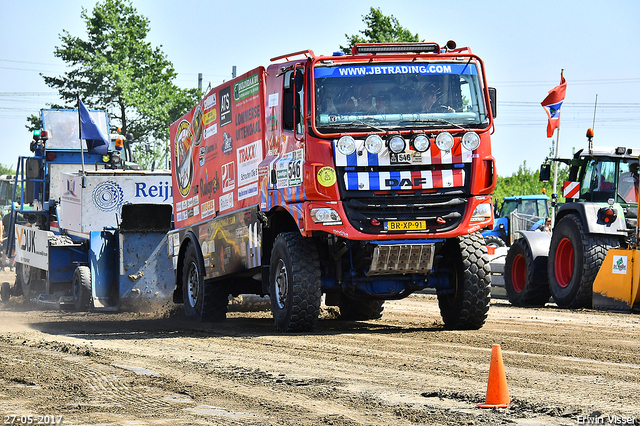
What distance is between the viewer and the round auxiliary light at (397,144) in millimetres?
10234

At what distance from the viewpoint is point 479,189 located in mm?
10586

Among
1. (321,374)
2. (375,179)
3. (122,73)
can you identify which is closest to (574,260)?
(375,179)

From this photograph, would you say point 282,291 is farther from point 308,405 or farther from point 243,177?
point 308,405

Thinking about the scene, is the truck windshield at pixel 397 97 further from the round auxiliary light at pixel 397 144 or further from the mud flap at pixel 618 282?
the mud flap at pixel 618 282

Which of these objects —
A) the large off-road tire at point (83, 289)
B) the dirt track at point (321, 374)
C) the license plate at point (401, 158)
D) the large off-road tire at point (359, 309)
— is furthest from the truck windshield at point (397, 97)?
the large off-road tire at point (83, 289)

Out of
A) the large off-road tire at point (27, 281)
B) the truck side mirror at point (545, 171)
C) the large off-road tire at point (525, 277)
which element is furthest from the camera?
the large off-road tire at point (27, 281)

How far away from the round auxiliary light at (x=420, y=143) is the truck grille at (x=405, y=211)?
56 cm

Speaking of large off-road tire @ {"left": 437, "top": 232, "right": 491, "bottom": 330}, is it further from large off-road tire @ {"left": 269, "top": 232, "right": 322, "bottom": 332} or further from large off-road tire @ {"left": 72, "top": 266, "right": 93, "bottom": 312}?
large off-road tire @ {"left": 72, "top": 266, "right": 93, "bottom": 312}

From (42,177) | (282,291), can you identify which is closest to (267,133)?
(282,291)

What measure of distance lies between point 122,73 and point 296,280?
31.1 m

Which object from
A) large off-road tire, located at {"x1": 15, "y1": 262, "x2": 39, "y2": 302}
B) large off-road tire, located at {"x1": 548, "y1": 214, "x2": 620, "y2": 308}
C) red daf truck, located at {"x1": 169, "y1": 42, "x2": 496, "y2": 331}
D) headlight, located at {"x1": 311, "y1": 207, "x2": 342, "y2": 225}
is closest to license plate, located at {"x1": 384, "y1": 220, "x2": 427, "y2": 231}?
red daf truck, located at {"x1": 169, "y1": 42, "x2": 496, "y2": 331}

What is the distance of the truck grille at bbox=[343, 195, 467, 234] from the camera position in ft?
33.8

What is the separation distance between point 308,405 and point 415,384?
111cm

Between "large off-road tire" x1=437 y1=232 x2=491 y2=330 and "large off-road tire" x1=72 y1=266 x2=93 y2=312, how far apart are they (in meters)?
7.47
